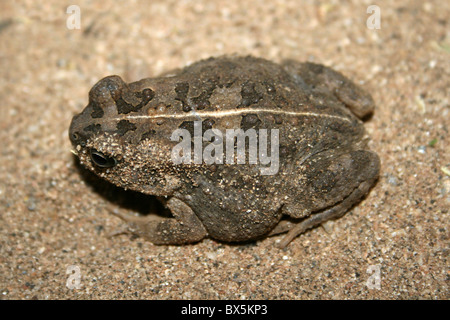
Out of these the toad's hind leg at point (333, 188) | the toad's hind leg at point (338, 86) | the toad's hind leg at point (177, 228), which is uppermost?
the toad's hind leg at point (338, 86)

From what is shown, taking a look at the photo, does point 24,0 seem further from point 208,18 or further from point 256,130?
point 256,130

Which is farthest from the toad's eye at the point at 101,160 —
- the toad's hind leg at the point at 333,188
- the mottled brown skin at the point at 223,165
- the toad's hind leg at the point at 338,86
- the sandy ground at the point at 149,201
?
the toad's hind leg at the point at 338,86

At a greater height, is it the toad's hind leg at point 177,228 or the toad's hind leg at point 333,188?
the toad's hind leg at point 333,188

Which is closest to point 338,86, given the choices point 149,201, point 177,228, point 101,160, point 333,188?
point 333,188

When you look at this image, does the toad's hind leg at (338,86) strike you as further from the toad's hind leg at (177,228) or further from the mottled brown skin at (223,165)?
the toad's hind leg at (177,228)

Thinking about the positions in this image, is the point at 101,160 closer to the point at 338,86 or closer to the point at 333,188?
the point at 333,188

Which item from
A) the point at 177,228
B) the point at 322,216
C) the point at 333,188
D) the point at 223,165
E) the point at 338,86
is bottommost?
the point at 177,228
